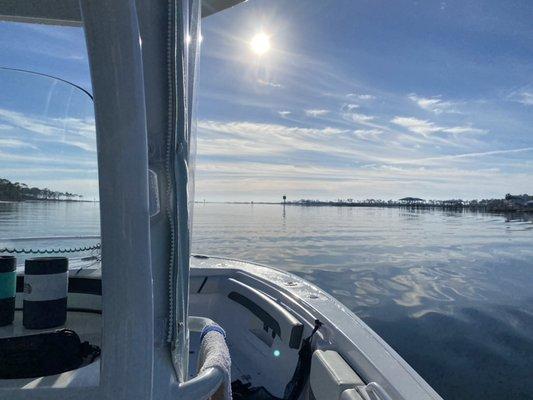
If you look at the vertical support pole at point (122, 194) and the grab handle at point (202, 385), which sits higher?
the vertical support pole at point (122, 194)

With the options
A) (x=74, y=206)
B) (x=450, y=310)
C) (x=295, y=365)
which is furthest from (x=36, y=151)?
(x=450, y=310)

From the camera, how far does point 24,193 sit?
1939mm

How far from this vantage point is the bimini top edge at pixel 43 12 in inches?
71.2

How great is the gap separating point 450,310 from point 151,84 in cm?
890

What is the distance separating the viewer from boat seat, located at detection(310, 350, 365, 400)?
2143mm

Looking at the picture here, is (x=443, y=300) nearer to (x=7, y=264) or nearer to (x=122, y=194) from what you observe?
(x=7, y=264)

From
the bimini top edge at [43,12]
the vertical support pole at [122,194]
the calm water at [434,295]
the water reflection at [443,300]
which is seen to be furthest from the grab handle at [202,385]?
the water reflection at [443,300]

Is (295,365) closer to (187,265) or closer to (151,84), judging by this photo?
(187,265)

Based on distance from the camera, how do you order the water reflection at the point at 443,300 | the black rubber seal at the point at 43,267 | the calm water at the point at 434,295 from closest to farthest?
the black rubber seal at the point at 43,267, the calm water at the point at 434,295, the water reflection at the point at 443,300

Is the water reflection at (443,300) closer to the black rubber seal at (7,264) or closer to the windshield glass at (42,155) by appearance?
the windshield glass at (42,155)

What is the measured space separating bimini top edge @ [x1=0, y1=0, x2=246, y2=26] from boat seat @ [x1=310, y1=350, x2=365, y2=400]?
7.22 ft

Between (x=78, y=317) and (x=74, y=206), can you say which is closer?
(x=78, y=317)

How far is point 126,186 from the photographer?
2.64ft

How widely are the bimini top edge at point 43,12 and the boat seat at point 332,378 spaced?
2.20 metres
